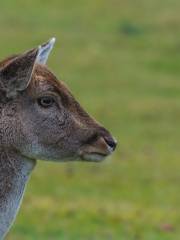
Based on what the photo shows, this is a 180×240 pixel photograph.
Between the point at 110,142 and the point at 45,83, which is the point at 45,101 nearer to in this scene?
the point at 45,83

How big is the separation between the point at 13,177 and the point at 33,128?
360 millimetres

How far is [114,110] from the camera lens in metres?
26.6

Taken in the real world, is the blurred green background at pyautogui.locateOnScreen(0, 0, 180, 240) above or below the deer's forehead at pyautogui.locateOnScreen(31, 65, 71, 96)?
below

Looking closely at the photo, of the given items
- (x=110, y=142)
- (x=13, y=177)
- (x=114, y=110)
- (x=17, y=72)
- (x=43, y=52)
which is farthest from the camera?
(x=114, y=110)

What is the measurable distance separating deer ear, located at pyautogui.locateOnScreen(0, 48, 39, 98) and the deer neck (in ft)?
1.41

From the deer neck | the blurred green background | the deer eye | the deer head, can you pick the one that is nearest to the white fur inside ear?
the deer head

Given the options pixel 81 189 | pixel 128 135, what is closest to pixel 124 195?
pixel 81 189

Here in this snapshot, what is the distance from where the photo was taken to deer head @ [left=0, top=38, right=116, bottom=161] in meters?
7.17

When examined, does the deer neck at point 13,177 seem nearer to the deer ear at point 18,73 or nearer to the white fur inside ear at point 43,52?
the deer ear at point 18,73

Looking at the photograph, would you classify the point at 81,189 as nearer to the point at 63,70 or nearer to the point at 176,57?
the point at 63,70

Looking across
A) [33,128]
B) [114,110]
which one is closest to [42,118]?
[33,128]

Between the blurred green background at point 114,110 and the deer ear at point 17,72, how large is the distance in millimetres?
6411

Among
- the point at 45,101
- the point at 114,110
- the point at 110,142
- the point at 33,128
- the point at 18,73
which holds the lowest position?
the point at 114,110

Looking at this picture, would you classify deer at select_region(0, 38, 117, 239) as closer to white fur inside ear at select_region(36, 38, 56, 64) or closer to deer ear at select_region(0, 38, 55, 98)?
deer ear at select_region(0, 38, 55, 98)
